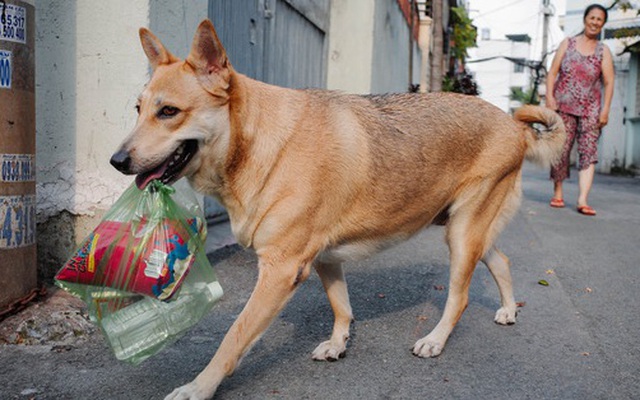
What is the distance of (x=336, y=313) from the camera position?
3.43 meters

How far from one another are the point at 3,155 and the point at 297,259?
1.66 m

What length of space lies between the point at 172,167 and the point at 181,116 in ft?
0.71

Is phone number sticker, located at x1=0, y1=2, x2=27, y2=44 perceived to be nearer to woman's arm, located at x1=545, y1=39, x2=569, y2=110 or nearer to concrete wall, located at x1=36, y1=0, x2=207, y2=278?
concrete wall, located at x1=36, y1=0, x2=207, y2=278

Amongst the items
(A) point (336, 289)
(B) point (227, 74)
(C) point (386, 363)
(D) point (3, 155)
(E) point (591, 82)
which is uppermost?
(E) point (591, 82)

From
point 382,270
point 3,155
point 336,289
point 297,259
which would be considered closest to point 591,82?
point 382,270

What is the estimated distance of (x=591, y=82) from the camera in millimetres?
7992

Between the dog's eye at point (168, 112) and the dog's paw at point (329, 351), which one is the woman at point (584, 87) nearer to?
the dog's paw at point (329, 351)

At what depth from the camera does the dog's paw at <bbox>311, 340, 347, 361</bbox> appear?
3238mm

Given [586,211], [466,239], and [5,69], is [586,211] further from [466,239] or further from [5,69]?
[5,69]

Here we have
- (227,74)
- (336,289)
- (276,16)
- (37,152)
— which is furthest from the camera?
(276,16)

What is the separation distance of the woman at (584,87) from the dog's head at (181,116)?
6.14m

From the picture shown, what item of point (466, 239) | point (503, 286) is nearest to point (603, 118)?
point (503, 286)

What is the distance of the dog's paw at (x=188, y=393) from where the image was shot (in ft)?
8.50

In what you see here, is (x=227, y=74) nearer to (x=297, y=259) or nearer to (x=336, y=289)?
(x=297, y=259)
